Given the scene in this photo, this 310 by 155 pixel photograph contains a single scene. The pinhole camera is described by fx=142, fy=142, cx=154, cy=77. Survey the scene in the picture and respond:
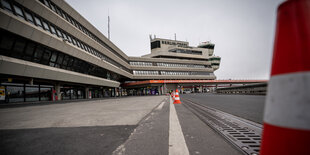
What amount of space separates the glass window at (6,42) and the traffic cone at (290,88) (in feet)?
58.2

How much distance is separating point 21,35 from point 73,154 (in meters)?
16.0

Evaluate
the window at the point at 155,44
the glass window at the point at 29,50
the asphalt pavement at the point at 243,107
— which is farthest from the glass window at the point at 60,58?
the window at the point at 155,44

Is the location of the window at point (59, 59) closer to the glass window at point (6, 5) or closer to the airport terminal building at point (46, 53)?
the airport terminal building at point (46, 53)

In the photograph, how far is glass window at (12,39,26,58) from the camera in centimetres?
1299

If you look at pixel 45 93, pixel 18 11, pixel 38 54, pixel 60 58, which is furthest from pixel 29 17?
pixel 45 93

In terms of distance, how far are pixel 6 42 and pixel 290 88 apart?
17963 mm

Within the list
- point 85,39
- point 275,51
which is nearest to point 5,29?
point 85,39

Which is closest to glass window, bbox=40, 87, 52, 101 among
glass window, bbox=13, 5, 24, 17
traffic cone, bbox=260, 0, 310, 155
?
glass window, bbox=13, 5, 24, 17

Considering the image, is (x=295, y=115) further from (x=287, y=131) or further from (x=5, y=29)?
(x=5, y=29)

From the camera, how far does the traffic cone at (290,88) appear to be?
0.76m

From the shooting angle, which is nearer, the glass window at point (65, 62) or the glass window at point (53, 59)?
the glass window at point (53, 59)

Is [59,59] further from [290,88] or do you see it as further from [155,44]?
[155,44]

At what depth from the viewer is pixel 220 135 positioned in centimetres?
260

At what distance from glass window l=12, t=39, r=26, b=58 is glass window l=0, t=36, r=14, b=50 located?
0.39m
